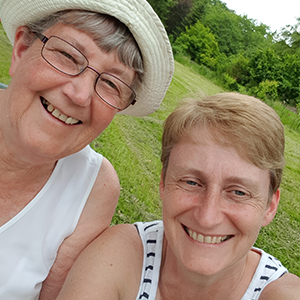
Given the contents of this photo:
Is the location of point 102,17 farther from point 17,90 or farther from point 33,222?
point 33,222

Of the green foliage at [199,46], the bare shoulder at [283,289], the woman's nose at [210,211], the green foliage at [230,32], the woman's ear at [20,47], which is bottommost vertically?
the bare shoulder at [283,289]

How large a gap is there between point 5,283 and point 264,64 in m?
24.9

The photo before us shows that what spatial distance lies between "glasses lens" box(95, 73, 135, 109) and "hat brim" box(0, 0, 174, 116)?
0.20 metres

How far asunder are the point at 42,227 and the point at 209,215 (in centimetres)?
103

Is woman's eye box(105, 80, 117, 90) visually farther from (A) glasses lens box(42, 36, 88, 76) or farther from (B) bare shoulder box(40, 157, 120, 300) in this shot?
(B) bare shoulder box(40, 157, 120, 300)

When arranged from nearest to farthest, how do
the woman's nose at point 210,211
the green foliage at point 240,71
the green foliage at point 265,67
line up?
the woman's nose at point 210,211 < the green foliage at point 265,67 < the green foliage at point 240,71

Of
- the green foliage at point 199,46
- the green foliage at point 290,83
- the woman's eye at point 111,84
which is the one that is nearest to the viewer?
the woman's eye at point 111,84

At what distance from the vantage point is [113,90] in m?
1.74

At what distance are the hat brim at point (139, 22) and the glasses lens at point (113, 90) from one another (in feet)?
0.66

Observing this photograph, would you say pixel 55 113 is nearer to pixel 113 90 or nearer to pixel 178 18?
pixel 113 90

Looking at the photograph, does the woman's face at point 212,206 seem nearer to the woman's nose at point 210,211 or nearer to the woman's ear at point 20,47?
the woman's nose at point 210,211

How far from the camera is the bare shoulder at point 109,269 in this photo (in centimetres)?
167

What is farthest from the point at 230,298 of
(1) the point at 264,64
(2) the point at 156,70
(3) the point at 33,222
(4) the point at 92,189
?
(1) the point at 264,64

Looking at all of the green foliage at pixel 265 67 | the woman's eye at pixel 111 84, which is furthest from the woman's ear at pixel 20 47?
the green foliage at pixel 265 67
